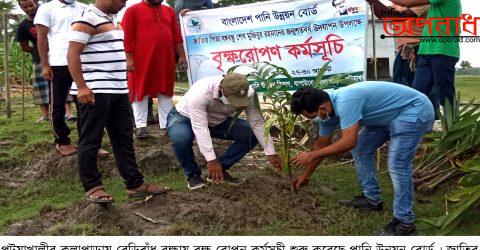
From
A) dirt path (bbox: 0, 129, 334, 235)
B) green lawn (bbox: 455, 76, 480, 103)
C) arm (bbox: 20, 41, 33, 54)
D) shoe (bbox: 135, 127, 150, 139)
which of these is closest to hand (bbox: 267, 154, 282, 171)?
dirt path (bbox: 0, 129, 334, 235)

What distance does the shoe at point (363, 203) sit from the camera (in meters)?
4.09

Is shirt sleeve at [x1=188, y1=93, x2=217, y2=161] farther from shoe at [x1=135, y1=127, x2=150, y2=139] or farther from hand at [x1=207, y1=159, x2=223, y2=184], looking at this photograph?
shoe at [x1=135, y1=127, x2=150, y2=139]

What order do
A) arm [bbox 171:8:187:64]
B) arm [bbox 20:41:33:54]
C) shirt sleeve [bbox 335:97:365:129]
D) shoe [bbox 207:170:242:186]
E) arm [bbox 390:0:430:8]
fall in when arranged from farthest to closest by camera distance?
arm [bbox 20:41:33:54] → arm [bbox 171:8:187:64] → arm [bbox 390:0:430:8] → shoe [bbox 207:170:242:186] → shirt sleeve [bbox 335:97:365:129]

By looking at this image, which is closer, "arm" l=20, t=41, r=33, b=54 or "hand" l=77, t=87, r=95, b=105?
"hand" l=77, t=87, r=95, b=105

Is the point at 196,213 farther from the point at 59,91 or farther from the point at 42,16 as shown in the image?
the point at 42,16

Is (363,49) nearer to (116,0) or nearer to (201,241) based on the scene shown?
(116,0)

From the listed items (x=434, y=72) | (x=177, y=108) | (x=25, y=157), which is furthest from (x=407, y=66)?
(x=25, y=157)

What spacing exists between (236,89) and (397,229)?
4.80ft

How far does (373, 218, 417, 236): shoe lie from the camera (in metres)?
3.54

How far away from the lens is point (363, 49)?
591 centimetres

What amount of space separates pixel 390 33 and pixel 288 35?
1119 mm

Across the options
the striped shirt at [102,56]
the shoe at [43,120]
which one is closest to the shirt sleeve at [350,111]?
the striped shirt at [102,56]

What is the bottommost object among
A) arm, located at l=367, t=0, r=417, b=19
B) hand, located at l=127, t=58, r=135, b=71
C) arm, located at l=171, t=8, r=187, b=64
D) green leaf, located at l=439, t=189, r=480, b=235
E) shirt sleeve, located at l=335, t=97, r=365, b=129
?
green leaf, located at l=439, t=189, r=480, b=235

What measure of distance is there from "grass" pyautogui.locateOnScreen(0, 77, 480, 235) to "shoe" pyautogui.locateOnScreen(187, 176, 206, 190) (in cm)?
21
